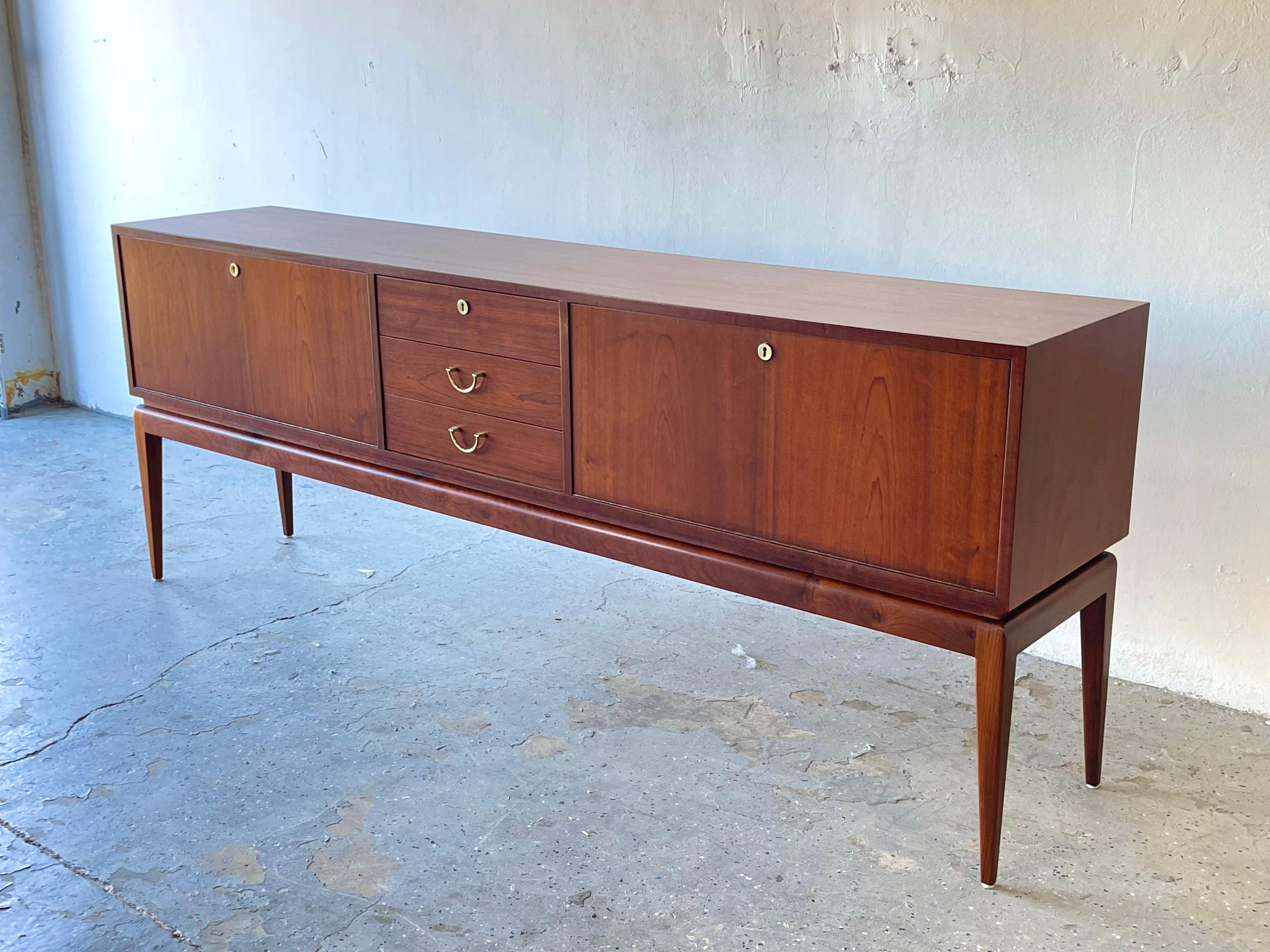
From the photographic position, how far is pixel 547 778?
2.16 meters

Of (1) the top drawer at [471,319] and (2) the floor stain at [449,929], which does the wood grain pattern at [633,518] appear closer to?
(1) the top drawer at [471,319]

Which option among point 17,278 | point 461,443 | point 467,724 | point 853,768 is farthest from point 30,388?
point 853,768

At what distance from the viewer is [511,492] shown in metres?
2.30

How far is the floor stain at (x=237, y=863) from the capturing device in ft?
6.22

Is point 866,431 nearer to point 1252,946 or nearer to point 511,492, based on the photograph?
point 511,492

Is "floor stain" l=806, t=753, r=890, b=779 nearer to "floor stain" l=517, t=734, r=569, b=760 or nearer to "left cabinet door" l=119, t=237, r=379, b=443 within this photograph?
Answer: "floor stain" l=517, t=734, r=569, b=760

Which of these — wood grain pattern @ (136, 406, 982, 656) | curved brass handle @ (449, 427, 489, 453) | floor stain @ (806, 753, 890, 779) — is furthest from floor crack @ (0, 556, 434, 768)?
floor stain @ (806, 753, 890, 779)

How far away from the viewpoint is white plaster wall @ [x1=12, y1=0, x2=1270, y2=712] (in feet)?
7.43

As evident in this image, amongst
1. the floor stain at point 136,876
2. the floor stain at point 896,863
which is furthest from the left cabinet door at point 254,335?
the floor stain at point 896,863

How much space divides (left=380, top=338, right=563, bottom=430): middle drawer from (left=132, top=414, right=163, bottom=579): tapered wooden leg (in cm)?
87

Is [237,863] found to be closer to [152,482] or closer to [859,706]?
[859,706]

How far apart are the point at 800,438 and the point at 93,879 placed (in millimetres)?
1291

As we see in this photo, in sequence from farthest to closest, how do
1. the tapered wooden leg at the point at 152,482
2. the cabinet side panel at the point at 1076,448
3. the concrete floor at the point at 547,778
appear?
the tapered wooden leg at the point at 152,482, the concrete floor at the point at 547,778, the cabinet side panel at the point at 1076,448

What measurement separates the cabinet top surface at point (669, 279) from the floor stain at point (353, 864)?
0.96 metres
